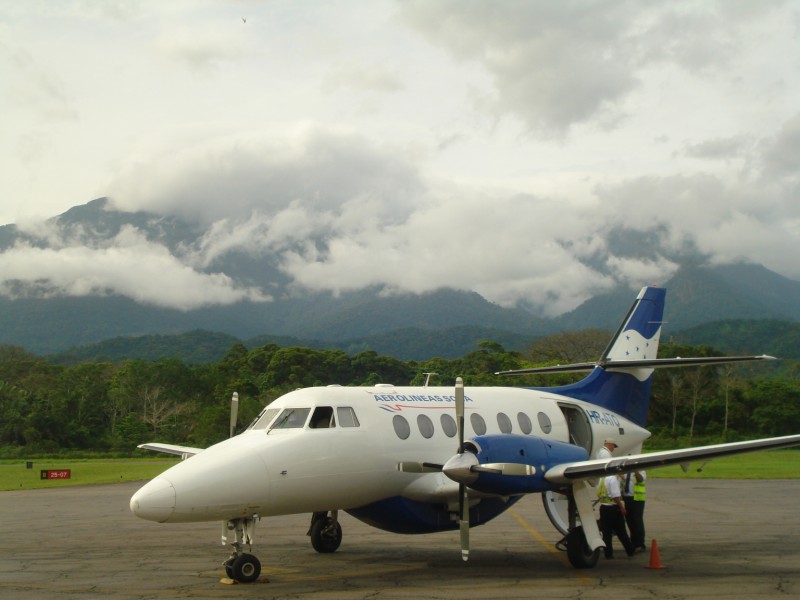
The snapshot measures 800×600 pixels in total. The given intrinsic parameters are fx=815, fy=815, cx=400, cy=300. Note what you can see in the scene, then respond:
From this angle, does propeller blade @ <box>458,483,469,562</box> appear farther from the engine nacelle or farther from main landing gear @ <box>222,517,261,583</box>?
main landing gear @ <box>222,517,261,583</box>

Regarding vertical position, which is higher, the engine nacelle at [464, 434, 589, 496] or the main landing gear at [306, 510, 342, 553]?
the engine nacelle at [464, 434, 589, 496]

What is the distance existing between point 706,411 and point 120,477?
46453mm

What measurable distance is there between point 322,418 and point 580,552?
15.3ft

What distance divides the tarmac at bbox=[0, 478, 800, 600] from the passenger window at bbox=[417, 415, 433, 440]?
Result: 2170 mm

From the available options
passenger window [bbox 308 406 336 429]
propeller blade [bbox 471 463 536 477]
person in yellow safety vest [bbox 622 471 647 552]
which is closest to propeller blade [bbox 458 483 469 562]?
propeller blade [bbox 471 463 536 477]

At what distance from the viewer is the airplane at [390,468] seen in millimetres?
11727

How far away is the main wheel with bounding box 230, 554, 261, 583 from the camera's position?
1167cm

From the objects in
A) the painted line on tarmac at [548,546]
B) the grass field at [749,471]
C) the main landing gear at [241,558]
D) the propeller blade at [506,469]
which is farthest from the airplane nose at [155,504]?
the grass field at [749,471]

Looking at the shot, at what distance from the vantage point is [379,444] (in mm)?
13328

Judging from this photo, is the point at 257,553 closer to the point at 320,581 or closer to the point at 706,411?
the point at 320,581

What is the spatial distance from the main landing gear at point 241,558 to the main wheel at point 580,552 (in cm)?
495

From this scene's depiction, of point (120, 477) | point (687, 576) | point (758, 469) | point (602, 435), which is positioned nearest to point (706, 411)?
point (758, 469)

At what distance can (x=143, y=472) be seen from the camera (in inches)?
1651

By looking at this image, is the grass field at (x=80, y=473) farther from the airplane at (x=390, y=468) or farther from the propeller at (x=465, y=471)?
the propeller at (x=465, y=471)
